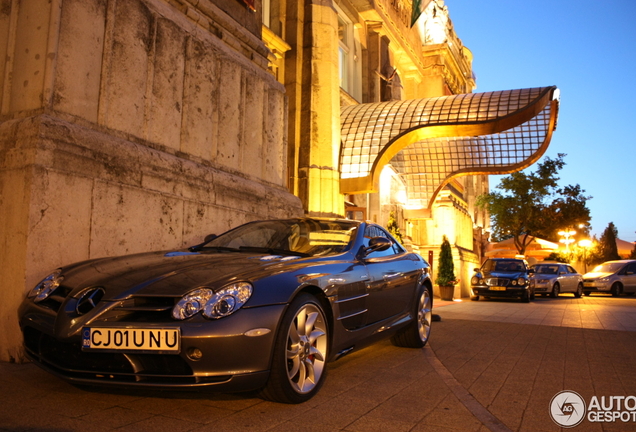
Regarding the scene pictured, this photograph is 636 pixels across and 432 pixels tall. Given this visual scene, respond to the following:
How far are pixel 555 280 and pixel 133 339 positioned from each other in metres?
21.5

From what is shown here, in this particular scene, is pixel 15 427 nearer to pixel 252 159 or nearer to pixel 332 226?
pixel 332 226

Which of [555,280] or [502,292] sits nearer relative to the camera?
[502,292]

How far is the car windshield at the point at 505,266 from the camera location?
19.1m

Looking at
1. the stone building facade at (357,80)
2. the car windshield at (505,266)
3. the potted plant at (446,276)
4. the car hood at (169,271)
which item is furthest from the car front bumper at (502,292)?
the car hood at (169,271)

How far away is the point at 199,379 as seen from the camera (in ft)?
10.2

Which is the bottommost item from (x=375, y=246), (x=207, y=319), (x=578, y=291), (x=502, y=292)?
(x=578, y=291)

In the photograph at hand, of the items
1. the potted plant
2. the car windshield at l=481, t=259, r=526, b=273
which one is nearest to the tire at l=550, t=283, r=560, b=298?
the car windshield at l=481, t=259, r=526, b=273

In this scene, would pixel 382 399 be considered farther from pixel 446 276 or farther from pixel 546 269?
pixel 546 269

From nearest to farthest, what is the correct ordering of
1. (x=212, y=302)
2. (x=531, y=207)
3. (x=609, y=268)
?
(x=212, y=302)
(x=609, y=268)
(x=531, y=207)

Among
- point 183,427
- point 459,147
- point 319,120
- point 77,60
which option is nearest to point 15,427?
point 183,427

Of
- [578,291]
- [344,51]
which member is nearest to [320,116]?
[344,51]

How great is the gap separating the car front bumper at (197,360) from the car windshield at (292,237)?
51.8 inches

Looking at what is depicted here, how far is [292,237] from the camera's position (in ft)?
16.3

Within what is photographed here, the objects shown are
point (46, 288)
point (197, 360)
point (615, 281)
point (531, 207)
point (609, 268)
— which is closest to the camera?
point (197, 360)
